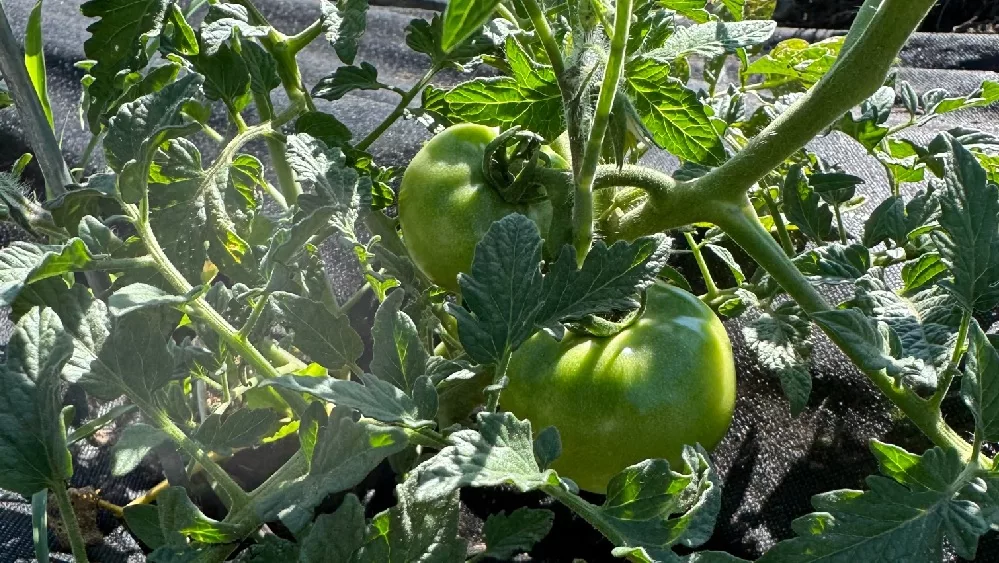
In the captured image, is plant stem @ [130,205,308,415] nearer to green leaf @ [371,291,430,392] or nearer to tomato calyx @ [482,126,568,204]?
green leaf @ [371,291,430,392]

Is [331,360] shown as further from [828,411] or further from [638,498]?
[828,411]

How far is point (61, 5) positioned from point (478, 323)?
1.29 m

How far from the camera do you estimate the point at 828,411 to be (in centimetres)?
82

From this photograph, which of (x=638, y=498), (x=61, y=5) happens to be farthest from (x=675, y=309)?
(x=61, y=5)

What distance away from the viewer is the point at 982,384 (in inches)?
17.5

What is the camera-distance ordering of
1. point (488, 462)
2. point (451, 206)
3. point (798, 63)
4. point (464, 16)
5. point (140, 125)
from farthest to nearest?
1. point (798, 63)
2. point (451, 206)
3. point (140, 125)
4. point (488, 462)
5. point (464, 16)

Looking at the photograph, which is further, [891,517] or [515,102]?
[515,102]

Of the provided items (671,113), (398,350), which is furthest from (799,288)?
(398,350)

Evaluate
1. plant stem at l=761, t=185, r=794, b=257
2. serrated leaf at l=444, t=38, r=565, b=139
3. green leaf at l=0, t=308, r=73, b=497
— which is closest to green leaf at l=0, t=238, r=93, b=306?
green leaf at l=0, t=308, r=73, b=497

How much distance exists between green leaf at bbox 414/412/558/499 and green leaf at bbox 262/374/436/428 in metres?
0.03

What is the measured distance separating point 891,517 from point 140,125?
455mm

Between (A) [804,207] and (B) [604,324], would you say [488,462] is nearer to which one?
(B) [604,324]

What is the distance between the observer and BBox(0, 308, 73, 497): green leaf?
1.50 feet

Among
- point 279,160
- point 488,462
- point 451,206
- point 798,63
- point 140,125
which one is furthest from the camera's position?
point 798,63
